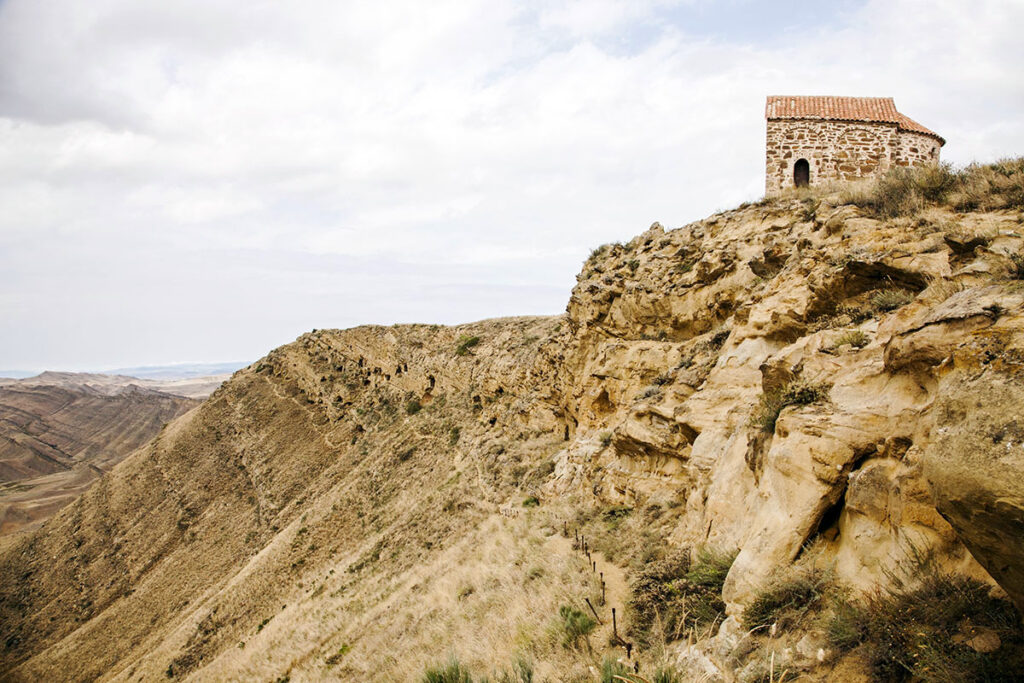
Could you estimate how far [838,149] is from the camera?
1495 cm

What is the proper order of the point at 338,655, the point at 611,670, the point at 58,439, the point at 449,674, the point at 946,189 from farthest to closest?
1. the point at 58,439
2. the point at 338,655
3. the point at 946,189
4. the point at 449,674
5. the point at 611,670

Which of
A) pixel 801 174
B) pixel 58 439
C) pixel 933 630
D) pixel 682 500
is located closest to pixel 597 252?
pixel 801 174

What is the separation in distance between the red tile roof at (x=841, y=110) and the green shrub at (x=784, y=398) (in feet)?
38.2

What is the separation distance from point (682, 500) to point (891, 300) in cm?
437

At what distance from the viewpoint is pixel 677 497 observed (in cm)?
926

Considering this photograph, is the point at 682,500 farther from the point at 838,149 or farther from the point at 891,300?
the point at 838,149

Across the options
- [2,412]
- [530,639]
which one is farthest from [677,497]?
[2,412]

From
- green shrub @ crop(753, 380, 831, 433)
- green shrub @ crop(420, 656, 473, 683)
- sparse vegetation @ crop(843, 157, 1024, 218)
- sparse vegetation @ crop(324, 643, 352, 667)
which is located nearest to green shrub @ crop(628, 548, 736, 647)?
green shrub @ crop(753, 380, 831, 433)

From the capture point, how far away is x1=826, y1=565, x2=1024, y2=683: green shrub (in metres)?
3.41

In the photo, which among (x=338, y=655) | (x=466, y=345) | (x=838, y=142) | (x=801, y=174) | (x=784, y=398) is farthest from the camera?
(x=466, y=345)

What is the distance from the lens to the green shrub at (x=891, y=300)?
663 cm

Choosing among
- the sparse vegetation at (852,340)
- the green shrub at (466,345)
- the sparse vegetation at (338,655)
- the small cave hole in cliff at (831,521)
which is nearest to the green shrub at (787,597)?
the small cave hole in cliff at (831,521)

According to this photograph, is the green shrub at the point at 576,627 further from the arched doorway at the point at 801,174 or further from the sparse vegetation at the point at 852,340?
the arched doorway at the point at 801,174

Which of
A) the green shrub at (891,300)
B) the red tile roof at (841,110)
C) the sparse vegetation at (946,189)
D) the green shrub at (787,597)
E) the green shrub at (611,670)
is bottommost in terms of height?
the green shrub at (611,670)
